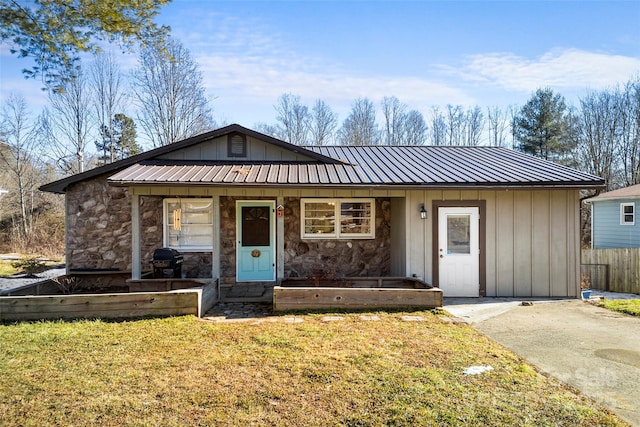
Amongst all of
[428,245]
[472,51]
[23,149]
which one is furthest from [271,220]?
[23,149]

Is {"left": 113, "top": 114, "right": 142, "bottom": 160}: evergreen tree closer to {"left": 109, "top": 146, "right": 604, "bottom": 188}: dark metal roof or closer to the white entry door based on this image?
{"left": 109, "top": 146, "right": 604, "bottom": 188}: dark metal roof

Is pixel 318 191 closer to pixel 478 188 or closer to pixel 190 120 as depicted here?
pixel 478 188

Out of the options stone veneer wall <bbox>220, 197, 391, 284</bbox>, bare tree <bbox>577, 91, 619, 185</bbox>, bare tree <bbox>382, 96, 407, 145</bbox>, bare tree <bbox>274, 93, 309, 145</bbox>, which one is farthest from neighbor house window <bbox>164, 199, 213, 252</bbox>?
bare tree <bbox>577, 91, 619, 185</bbox>

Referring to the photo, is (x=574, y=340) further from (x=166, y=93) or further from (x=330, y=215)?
(x=166, y=93)

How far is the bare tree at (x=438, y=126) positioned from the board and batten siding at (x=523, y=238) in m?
22.3

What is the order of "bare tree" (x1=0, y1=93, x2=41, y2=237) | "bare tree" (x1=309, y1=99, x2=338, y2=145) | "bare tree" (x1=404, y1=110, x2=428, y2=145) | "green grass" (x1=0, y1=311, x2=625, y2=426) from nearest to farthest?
"green grass" (x1=0, y1=311, x2=625, y2=426) → "bare tree" (x1=0, y1=93, x2=41, y2=237) → "bare tree" (x1=309, y1=99, x2=338, y2=145) → "bare tree" (x1=404, y1=110, x2=428, y2=145)

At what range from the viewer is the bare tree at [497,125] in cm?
2836

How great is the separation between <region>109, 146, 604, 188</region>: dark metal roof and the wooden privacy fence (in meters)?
5.17

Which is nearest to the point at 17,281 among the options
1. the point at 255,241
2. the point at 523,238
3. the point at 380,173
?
the point at 255,241

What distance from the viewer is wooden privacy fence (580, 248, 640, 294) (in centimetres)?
1104

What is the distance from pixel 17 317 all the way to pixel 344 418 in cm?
570

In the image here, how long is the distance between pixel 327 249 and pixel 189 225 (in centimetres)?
356

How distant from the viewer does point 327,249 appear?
8922 millimetres

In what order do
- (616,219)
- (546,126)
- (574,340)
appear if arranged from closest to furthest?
(574,340), (616,219), (546,126)
